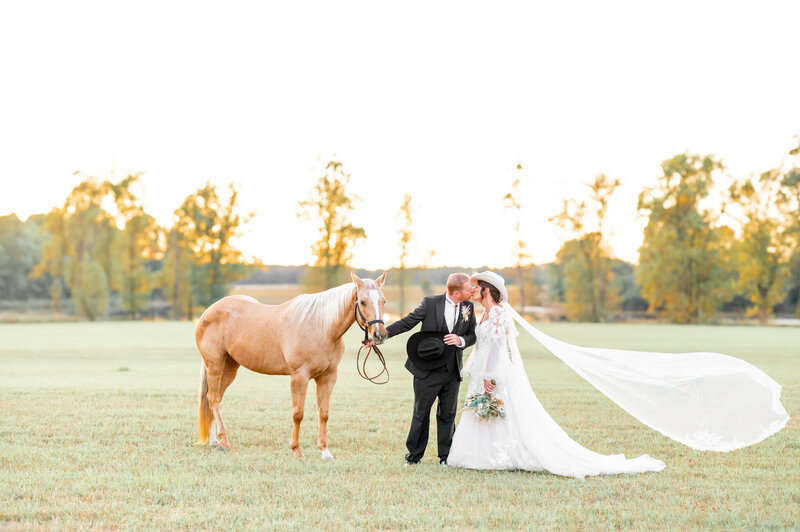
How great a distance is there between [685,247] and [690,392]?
59722 millimetres

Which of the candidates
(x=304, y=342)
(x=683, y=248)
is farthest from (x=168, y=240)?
(x=304, y=342)

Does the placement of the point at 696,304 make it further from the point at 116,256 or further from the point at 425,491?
the point at 425,491

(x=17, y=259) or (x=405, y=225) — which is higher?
(x=405, y=225)

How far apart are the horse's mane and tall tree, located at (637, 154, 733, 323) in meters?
60.0

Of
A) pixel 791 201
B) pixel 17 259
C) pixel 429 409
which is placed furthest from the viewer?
pixel 17 259

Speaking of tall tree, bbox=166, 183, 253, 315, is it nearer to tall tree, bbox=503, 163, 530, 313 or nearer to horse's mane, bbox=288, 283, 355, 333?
tall tree, bbox=503, 163, 530, 313

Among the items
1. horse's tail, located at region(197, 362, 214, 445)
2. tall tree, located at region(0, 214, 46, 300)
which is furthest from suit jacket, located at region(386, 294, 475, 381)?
tall tree, located at region(0, 214, 46, 300)

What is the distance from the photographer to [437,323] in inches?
336

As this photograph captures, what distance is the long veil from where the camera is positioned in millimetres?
8250

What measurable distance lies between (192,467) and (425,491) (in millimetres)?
2897

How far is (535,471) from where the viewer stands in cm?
815

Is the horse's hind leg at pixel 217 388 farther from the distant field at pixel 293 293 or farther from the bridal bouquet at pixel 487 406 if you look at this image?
the distant field at pixel 293 293

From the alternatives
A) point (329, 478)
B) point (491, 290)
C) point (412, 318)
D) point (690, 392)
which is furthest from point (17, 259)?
point (690, 392)

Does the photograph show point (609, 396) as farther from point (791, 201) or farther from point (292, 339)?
point (791, 201)
